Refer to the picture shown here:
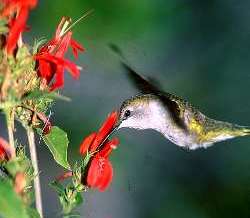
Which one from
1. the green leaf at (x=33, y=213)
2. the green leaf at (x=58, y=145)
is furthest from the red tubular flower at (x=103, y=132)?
the green leaf at (x=33, y=213)

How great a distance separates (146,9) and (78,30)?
13.2 inches

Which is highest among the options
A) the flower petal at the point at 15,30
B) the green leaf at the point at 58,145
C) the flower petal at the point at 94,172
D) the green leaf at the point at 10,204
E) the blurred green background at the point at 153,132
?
the flower petal at the point at 15,30

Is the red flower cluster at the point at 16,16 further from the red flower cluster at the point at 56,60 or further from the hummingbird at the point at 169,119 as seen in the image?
the hummingbird at the point at 169,119

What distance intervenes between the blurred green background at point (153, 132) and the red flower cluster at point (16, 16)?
5.19 ft

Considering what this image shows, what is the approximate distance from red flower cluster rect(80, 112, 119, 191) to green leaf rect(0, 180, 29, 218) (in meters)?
0.30

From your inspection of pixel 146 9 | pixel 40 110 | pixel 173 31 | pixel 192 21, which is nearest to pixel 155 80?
pixel 40 110

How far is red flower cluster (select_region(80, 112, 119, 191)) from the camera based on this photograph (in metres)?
1.20

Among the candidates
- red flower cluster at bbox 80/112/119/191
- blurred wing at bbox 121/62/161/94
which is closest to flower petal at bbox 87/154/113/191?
red flower cluster at bbox 80/112/119/191

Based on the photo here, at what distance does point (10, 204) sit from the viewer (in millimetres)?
897

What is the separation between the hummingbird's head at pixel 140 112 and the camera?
Answer: 1709mm

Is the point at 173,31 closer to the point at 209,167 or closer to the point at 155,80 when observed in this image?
the point at 209,167

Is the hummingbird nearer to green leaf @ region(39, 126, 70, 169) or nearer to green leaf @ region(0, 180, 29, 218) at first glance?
green leaf @ region(39, 126, 70, 169)

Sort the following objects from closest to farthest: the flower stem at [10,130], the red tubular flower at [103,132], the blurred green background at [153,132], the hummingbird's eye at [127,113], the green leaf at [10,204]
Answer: the green leaf at [10,204] < the flower stem at [10,130] < the red tubular flower at [103,132] < the hummingbird's eye at [127,113] < the blurred green background at [153,132]

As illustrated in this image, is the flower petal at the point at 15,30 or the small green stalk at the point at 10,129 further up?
the flower petal at the point at 15,30
